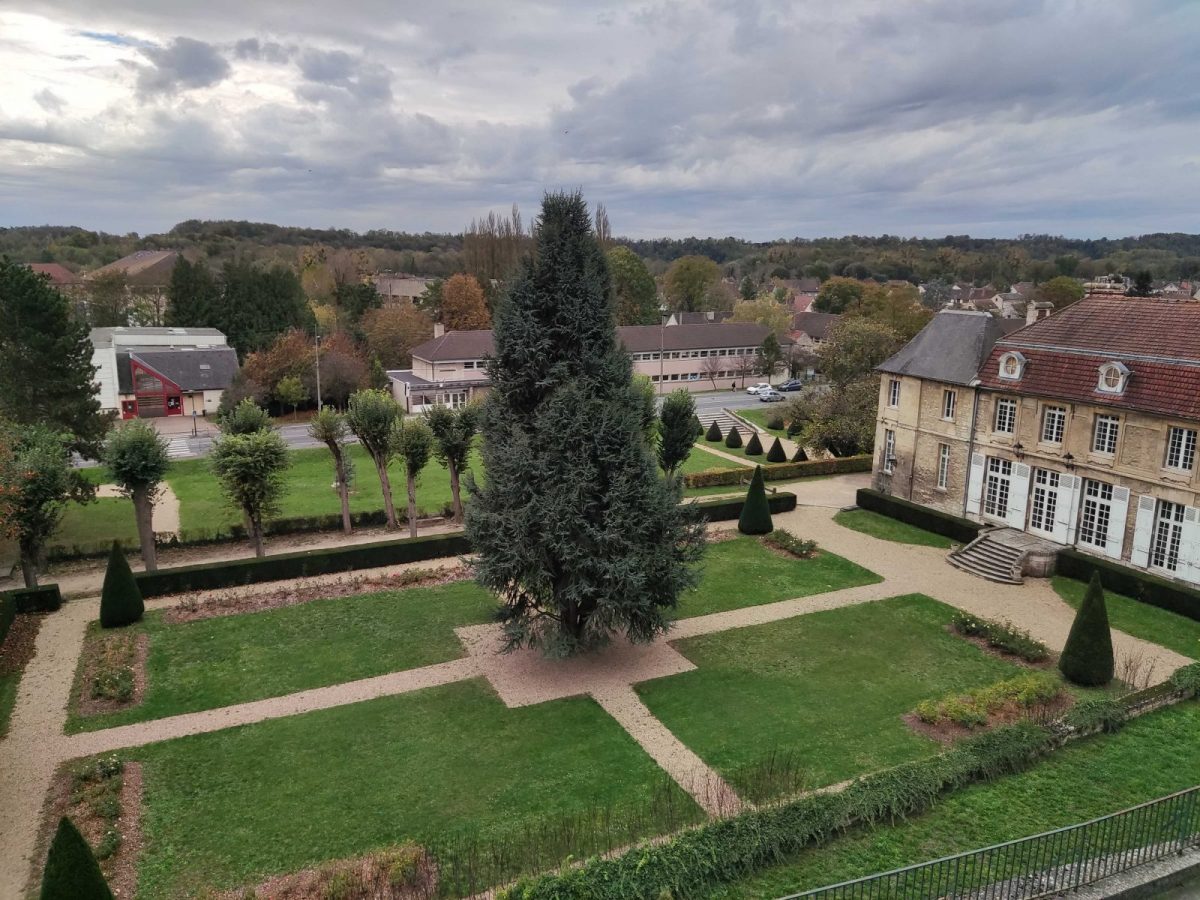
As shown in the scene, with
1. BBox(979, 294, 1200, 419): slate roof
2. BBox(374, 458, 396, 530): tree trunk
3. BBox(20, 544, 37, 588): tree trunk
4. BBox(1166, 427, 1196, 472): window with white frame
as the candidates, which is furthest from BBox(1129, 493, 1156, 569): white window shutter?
BBox(20, 544, 37, 588): tree trunk

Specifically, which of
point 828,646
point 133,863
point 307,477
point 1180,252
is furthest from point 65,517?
point 1180,252

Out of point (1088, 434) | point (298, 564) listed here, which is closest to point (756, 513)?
point (1088, 434)

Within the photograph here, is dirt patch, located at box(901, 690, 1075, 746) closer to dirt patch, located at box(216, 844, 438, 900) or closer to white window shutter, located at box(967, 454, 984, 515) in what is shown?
dirt patch, located at box(216, 844, 438, 900)

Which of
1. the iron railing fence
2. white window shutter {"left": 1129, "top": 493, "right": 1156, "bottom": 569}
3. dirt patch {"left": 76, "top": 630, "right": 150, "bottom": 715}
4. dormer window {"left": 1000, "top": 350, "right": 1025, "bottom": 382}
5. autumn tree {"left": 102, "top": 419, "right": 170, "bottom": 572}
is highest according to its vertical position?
dormer window {"left": 1000, "top": 350, "right": 1025, "bottom": 382}

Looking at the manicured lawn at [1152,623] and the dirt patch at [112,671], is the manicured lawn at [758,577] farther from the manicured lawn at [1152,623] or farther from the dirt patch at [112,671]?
the dirt patch at [112,671]

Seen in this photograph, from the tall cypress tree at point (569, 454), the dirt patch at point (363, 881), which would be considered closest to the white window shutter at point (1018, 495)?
the tall cypress tree at point (569, 454)

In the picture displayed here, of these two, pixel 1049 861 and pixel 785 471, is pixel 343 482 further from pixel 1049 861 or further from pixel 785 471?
pixel 1049 861
